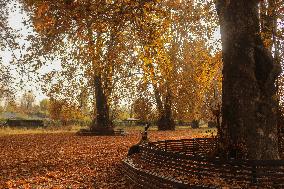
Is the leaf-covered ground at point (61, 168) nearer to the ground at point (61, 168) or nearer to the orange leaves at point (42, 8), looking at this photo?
the ground at point (61, 168)

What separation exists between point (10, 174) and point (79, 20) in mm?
5520

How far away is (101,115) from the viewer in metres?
31.1

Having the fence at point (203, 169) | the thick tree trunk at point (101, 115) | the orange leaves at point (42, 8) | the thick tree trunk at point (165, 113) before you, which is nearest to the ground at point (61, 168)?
the fence at point (203, 169)

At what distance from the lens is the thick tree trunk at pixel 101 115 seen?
99.9ft

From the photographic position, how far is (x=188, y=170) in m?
8.19

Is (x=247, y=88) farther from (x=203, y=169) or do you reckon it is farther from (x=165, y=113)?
(x=165, y=113)

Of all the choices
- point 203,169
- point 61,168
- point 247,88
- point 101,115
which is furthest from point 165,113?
point 203,169

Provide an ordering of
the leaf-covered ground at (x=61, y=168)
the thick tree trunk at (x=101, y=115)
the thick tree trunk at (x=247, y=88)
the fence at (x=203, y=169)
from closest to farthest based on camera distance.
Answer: the fence at (x=203, y=169), the thick tree trunk at (x=247, y=88), the leaf-covered ground at (x=61, y=168), the thick tree trunk at (x=101, y=115)

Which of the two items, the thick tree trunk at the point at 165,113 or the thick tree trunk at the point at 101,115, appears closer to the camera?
the thick tree trunk at the point at 101,115

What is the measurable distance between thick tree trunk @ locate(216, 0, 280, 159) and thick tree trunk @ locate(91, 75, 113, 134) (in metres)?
20.7

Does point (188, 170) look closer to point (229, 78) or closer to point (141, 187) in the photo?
point (141, 187)

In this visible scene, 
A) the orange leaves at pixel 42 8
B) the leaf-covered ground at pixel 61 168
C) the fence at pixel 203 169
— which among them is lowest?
the leaf-covered ground at pixel 61 168

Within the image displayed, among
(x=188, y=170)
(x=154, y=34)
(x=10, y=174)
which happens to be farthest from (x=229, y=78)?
(x=10, y=174)

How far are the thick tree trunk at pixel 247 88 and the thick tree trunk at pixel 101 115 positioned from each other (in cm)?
2066
